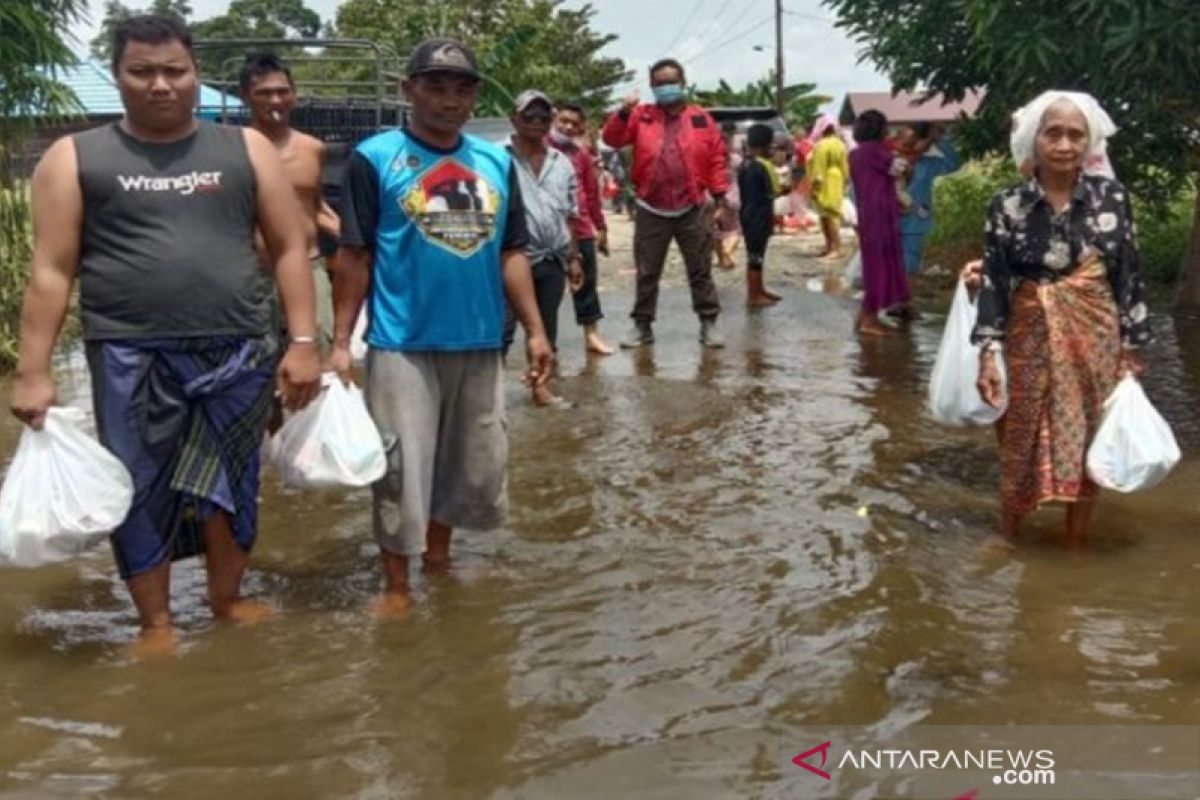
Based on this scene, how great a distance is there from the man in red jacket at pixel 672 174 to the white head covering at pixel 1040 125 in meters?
4.40

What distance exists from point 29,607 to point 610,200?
23813mm

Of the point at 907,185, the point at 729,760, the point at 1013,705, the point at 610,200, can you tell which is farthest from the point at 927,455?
the point at 610,200

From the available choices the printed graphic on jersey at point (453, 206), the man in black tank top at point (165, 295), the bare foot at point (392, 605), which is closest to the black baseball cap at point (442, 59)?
the printed graphic on jersey at point (453, 206)

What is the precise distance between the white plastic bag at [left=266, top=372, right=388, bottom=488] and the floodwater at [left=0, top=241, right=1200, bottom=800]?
45 cm

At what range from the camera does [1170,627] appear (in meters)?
4.18

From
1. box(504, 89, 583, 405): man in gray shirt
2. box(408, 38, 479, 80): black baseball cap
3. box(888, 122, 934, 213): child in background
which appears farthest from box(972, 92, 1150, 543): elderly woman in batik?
box(888, 122, 934, 213): child in background

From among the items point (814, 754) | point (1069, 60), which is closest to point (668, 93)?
point (1069, 60)

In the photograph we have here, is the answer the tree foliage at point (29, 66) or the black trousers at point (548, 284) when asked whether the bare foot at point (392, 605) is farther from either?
the tree foliage at point (29, 66)

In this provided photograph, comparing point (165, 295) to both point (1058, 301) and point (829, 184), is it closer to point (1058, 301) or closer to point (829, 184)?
point (1058, 301)

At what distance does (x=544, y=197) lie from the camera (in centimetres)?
762

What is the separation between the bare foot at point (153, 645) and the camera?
13.6 ft

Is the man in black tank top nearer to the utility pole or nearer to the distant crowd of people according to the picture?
the distant crowd of people

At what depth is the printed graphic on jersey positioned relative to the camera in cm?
439

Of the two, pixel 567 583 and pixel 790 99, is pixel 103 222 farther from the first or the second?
pixel 790 99
